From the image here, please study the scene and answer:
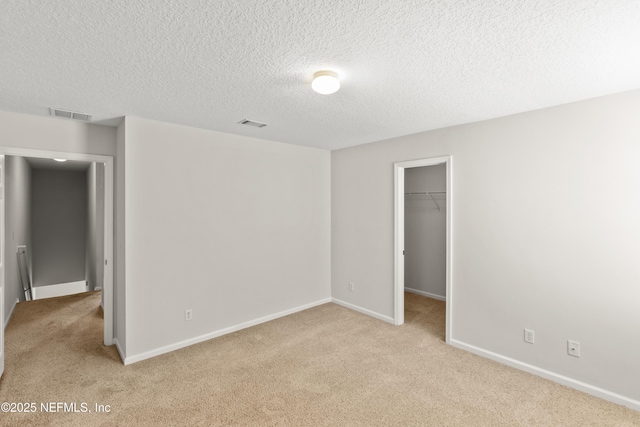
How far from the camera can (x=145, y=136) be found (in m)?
3.13

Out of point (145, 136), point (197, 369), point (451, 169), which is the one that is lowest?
point (197, 369)

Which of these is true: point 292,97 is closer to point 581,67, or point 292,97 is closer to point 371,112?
point 371,112

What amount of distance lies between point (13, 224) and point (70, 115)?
2.73m

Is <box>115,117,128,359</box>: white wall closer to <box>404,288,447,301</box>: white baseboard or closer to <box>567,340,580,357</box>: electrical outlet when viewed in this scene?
<box>567,340,580,357</box>: electrical outlet

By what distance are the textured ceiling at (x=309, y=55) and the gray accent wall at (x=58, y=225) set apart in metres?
5.39

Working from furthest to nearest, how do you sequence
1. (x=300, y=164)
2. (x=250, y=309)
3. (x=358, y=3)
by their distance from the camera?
(x=300, y=164) → (x=250, y=309) → (x=358, y=3)

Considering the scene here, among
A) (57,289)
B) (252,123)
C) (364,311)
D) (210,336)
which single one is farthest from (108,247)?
(57,289)

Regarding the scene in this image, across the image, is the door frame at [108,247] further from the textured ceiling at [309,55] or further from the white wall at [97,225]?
the white wall at [97,225]

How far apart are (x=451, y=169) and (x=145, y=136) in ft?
10.4

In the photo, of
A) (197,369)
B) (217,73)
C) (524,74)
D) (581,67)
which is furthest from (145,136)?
(581,67)

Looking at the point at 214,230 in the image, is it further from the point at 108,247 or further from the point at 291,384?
the point at 291,384

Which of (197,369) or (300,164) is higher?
(300,164)

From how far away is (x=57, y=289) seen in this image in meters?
7.35

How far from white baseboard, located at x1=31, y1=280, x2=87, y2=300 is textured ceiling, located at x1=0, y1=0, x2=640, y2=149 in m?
6.23
